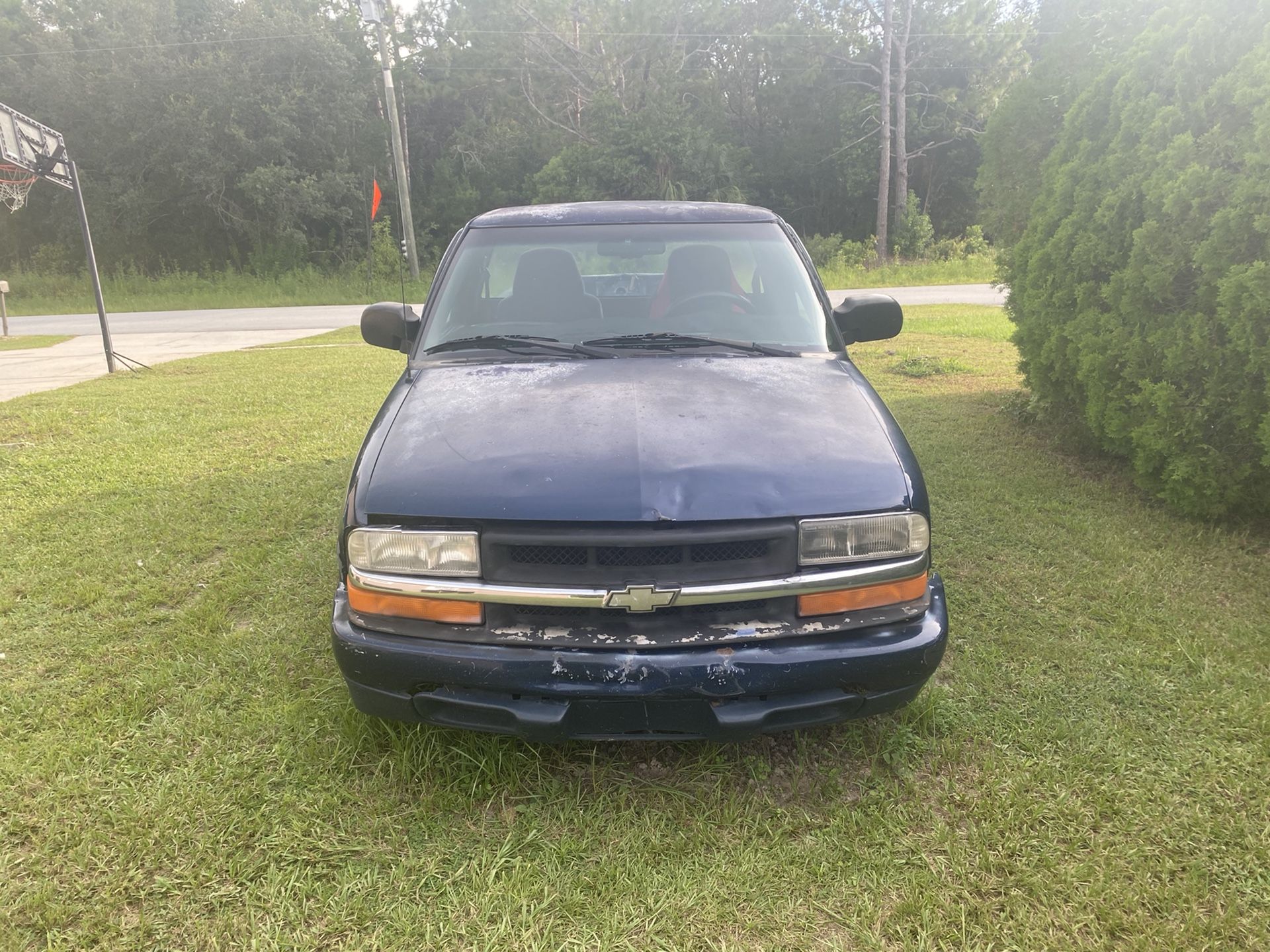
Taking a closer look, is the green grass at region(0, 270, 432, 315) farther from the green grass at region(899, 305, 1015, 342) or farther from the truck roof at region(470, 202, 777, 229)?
the truck roof at region(470, 202, 777, 229)

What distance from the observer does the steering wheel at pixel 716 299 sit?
318 centimetres

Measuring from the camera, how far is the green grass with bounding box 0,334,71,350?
12.7 meters

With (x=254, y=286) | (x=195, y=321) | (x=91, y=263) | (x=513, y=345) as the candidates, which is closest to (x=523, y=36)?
(x=254, y=286)

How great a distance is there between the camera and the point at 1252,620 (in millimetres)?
3295

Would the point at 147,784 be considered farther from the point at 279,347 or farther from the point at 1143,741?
the point at 279,347

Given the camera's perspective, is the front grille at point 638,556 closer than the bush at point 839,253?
Yes

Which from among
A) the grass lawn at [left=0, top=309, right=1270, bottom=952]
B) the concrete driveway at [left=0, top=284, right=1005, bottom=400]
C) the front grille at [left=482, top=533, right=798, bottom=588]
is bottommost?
the grass lawn at [left=0, top=309, right=1270, bottom=952]

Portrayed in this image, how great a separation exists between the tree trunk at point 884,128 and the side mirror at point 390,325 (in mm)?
24902

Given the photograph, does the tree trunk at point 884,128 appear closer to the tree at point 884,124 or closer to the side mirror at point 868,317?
the tree at point 884,124

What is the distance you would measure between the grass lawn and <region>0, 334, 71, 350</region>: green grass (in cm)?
1116

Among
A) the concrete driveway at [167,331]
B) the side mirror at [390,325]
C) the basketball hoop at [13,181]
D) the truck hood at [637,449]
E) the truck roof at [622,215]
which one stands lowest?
the concrete driveway at [167,331]

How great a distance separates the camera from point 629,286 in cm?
334

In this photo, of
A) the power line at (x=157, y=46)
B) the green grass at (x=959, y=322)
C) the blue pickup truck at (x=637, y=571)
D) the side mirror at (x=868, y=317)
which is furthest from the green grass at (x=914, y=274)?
the blue pickup truck at (x=637, y=571)

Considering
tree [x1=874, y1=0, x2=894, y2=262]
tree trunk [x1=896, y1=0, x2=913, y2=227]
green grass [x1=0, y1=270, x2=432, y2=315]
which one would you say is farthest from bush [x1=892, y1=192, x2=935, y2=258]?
green grass [x1=0, y1=270, x2=432, y2=315]
